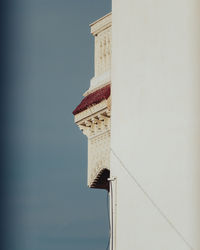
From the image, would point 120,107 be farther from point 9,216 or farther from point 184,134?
point 9,216

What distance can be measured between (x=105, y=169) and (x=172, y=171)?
47.3 feet

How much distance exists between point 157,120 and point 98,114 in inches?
545

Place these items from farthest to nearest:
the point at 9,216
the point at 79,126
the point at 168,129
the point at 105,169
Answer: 1. the point at 79,126
2. the point at 105,169
3. the point at 168,129
4. the point at 9,216

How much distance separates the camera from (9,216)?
2131mm

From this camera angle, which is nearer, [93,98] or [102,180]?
[93,98]

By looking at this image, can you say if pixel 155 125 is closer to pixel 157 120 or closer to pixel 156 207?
pixel 157 120

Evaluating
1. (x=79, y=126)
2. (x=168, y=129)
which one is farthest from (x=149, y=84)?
(x=79, y=126)

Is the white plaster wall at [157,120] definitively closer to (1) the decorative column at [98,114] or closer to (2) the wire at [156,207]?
(2) the wire at [156,207]

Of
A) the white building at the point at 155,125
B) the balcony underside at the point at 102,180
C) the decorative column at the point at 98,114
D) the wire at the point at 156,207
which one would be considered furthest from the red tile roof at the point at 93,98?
the wire at the point at 156,207

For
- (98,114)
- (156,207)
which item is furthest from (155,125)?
(98,114)

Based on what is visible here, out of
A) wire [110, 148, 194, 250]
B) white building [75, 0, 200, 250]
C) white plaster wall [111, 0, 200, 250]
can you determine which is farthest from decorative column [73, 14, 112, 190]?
wire [110, 148, 194, 250]

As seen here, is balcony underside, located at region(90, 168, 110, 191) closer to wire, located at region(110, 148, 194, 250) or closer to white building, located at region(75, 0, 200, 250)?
white building, located at region(75, 0, 200, 250)

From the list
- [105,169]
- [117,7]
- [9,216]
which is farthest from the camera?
[105,169]

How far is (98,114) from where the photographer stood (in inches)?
740
